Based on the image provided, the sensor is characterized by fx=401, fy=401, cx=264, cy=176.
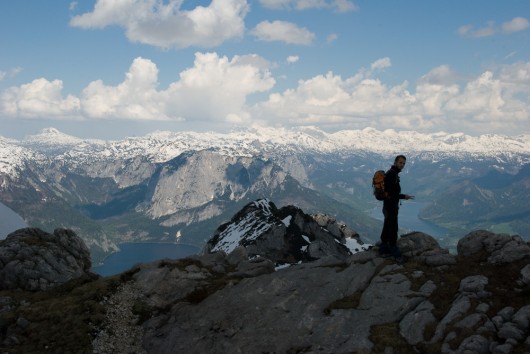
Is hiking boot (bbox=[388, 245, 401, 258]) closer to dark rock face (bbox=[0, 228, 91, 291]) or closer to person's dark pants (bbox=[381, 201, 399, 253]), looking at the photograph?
person's dark pants (bbox=[381, 201, 399, 253])

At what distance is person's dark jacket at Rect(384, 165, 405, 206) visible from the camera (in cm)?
2588

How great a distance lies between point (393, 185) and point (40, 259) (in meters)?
36.5

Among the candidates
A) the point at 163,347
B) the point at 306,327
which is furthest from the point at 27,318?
the point at 306,327

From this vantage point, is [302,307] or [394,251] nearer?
[302,307]

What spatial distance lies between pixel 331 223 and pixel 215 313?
150615 millimetres

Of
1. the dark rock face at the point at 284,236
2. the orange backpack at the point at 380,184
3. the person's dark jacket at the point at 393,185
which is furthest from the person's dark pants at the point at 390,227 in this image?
the dark rock face at the point at 284,236

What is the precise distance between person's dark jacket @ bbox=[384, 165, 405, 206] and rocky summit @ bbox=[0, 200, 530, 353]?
448 cm

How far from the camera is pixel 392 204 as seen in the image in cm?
2644

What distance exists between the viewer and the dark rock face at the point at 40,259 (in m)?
38.2

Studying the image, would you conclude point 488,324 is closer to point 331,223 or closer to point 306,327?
point 306,327

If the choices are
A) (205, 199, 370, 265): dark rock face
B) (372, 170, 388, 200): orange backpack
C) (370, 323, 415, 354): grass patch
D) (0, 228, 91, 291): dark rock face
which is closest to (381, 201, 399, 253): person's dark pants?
(372, 170, 388, 200): orange backpack

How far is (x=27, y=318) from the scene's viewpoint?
27328mm

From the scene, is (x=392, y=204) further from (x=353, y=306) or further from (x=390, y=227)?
(x=353, y=306)

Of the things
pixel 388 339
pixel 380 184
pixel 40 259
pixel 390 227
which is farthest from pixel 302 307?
pixel 40 259
